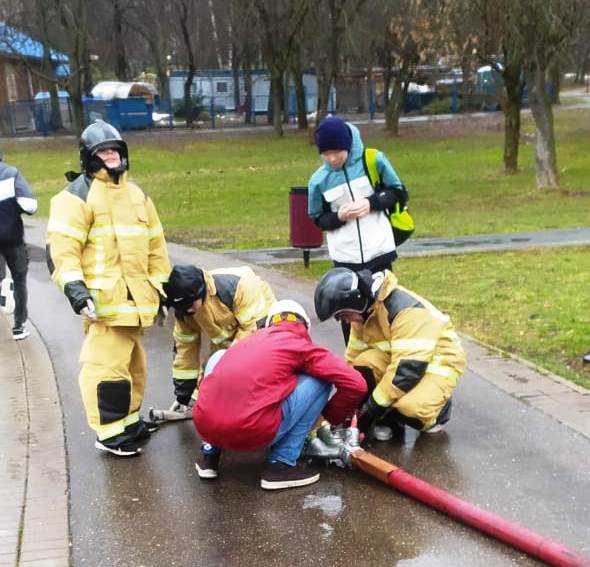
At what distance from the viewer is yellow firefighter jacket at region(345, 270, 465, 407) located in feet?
15.3

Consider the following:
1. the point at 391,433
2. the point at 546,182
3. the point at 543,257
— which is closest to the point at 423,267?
the point at 543,257

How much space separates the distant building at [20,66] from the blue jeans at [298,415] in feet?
126

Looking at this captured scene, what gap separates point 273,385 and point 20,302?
13.0ft

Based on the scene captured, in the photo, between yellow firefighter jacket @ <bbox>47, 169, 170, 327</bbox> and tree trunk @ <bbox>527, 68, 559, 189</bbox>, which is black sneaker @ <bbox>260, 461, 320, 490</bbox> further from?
tree trunk @ <bbox>527, 68, 559, 189</bbox>

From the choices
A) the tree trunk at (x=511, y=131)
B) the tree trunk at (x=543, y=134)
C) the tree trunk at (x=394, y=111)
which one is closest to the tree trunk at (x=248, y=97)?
the tree trunk at (x=394, y=111)

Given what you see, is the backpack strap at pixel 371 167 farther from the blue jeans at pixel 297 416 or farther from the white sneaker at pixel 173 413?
the white sneaker at pixel 173 413

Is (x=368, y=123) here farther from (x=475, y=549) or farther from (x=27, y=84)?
(x=475, y=549)

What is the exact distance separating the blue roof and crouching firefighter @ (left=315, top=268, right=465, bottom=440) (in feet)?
123

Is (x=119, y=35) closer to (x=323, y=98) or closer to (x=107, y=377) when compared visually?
(x=323, y=98)

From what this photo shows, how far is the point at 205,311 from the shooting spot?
16.2 ft

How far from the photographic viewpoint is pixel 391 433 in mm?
4941

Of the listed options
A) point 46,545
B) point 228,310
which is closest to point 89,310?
point 228,310

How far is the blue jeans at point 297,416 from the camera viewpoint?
171 inches

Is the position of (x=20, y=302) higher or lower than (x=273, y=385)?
lower
